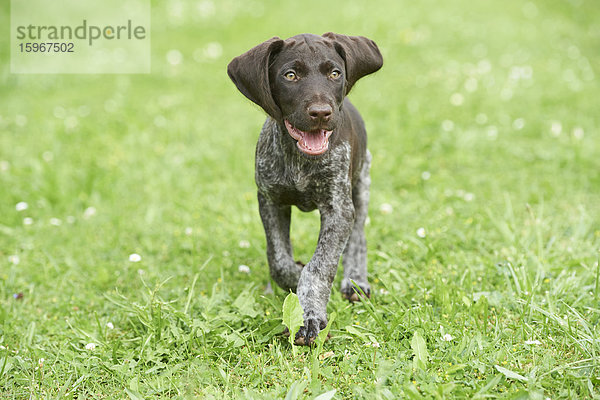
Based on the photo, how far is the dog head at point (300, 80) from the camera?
357 centimetres

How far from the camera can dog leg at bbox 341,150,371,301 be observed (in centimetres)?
468

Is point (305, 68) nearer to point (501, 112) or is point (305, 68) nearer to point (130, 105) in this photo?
point (501, 112)

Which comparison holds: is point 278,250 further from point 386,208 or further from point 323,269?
point 386,208

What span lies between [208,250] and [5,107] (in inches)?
264

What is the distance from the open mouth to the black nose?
0.19 meters

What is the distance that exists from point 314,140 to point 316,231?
2.36 m

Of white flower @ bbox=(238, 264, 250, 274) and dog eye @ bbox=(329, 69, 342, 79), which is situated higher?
dog eye @ bbox=(329, 69, 342, 79)

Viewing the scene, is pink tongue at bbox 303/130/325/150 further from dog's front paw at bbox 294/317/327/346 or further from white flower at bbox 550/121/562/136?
white flower at bbox 550/121/562/136

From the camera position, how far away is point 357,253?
4.81 metres

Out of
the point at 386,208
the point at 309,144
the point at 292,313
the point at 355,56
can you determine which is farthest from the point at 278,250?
the point at 386,208

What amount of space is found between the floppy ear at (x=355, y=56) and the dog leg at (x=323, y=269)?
841 mm

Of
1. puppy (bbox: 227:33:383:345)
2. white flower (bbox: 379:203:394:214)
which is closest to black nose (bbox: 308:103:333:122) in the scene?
puppy (bbox: 227:33:383:345)

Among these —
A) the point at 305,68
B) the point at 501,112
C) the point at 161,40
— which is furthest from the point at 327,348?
→ the point at 161,40

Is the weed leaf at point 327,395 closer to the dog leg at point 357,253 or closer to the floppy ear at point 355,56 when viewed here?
the dog leg at point 357,253
